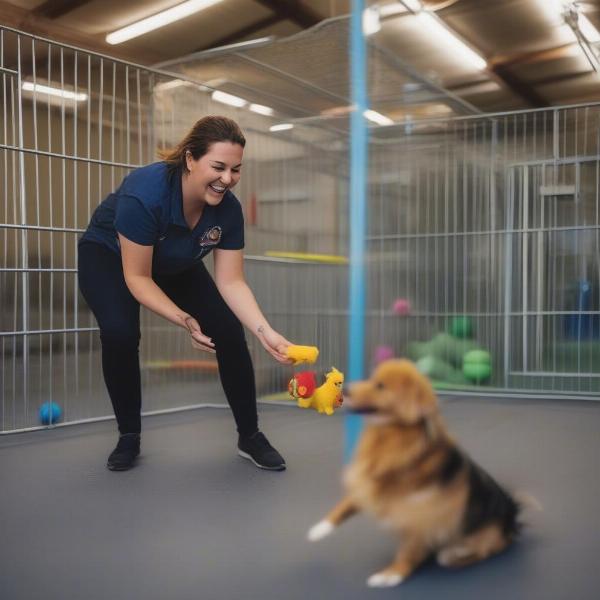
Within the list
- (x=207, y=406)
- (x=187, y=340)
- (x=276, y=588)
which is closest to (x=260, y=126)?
(x=187, y=340)

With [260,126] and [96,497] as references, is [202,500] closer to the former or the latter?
[96,497]

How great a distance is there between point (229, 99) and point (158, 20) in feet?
3.42

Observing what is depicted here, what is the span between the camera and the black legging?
1505mm

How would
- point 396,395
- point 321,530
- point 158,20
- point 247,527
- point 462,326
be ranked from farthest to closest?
point 158,20
point 462,326
point 247,527
point 321,530
point 396,395

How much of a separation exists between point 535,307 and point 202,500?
1.95 m

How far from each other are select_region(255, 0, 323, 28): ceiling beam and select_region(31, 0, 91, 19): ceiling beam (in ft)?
3.16

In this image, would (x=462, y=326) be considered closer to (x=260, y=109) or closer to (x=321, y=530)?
(x=260, y=109)

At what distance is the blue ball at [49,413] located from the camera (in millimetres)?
2051

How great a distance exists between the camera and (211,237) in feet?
4.81

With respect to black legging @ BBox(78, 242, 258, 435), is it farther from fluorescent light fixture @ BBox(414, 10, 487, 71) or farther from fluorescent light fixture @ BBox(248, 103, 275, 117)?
fluorescent light fixture @ BBox(248, 103, 275, 117)

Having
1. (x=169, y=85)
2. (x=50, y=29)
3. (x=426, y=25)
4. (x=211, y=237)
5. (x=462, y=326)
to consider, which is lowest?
(x=462, y=326)

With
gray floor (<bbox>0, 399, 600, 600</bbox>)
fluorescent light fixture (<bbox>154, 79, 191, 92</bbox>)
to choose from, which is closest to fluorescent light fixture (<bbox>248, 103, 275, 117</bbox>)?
fluorescent light fixture (<bbox>154, 79, 191, 92</bbox>)

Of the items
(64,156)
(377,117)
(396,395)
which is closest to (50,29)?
(64,156)

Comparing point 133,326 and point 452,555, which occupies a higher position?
point 133,326
